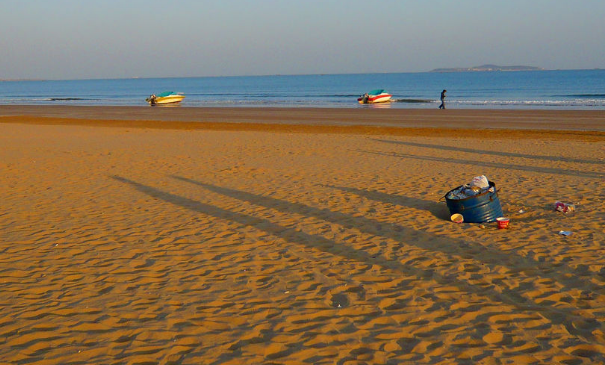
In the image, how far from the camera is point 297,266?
5898 millimetres

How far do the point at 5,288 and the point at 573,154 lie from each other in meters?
Answer: 13.0

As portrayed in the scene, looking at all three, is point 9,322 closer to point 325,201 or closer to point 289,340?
point 289,340

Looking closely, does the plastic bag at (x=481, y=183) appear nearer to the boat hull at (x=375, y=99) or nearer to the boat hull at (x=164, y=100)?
the boat hull at (x=375, y=99)

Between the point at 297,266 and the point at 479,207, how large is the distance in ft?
9.39

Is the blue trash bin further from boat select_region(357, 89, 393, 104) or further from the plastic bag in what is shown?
boat select_region(357, 89, 393, 104)

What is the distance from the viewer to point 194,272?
5.72 meters

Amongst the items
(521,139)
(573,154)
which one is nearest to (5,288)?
(573,154)

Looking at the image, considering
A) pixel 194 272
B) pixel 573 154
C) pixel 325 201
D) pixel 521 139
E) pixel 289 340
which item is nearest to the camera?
pixel 289 340

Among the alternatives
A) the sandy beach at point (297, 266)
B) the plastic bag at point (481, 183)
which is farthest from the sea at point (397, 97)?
the plastic bag at point (481, 183)

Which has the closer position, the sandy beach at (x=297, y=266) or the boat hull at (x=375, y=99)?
the sandy beach at (x=297, y=266)

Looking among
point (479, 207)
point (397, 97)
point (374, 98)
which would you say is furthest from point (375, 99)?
point (479, 207)

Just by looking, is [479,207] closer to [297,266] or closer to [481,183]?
[481,183]

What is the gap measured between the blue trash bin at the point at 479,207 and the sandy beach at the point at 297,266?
Answer: 0.48ft

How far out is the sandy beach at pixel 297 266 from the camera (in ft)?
13.6
